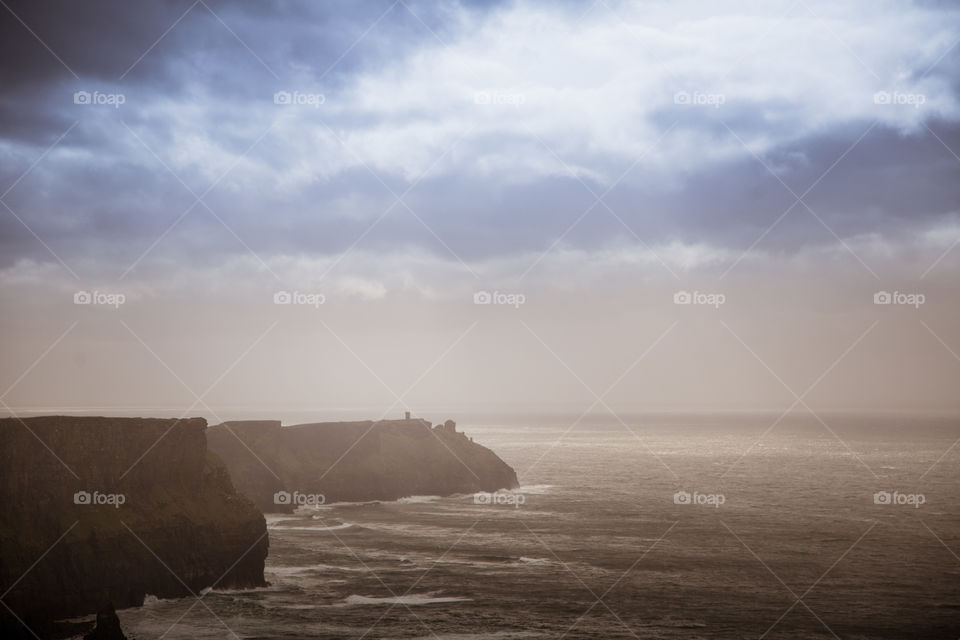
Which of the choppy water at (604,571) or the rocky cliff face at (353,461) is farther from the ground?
the rocky cliff face at (353,461)

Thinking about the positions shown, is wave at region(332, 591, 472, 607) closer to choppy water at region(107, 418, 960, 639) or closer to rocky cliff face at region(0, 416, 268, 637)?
choppy water at region(107, 418, 960, 639)

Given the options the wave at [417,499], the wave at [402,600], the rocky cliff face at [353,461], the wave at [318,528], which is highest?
the rocky cliff face at [353,461]

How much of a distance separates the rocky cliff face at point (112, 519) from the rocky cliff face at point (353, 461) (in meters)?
38.6

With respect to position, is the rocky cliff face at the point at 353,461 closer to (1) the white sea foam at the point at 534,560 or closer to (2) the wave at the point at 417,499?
(2) the wave at the point at 417,499

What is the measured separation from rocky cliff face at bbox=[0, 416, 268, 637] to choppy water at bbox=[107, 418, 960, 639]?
2265 millimetres

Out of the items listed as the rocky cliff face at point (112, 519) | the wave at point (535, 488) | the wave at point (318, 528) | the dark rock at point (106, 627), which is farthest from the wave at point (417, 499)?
the dark rock at point (106, 627)

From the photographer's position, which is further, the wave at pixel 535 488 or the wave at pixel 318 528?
→ the wave at pixel 535 488

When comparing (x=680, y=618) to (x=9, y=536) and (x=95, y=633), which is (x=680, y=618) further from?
(x=9, y=536)

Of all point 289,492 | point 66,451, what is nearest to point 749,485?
point 289,492

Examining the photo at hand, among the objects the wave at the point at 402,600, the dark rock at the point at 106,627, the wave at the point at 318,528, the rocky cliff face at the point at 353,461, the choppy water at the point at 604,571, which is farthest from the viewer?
the rocky cliff face at the point at 353,461

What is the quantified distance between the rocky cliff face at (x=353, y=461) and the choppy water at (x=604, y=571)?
4.33 m

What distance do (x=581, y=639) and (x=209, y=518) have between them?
2673 cm

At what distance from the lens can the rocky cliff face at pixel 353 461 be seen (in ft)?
307

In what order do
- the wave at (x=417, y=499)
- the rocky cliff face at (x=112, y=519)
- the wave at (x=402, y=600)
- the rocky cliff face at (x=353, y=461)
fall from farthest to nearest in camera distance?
the wave at (x=417, y=499) < the rocky cliff face at (x=353, y=461) < the wave at (x=402, y=600) < the rocky cliff face at (x=112, y=519)
